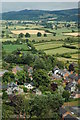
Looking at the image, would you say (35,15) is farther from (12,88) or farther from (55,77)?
(12,88)

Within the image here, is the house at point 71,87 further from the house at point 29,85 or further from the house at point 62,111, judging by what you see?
the house at point 62,111

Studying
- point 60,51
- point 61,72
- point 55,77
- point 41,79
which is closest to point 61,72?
point 61,72

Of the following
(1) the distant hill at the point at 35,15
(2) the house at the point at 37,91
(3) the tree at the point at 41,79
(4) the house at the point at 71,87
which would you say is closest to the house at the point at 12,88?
(2) the house at the point at 37,91

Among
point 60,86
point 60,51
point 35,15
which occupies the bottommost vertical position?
point 60,86

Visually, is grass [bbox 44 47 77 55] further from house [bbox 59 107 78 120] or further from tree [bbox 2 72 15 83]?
house [bbox 59 107 78 120]

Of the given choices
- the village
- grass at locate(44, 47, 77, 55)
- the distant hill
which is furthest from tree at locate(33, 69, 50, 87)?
the distant hill

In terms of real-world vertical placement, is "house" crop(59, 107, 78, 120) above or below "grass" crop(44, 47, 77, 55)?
below

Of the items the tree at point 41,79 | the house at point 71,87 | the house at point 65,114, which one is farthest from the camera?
the tree at point 41,79

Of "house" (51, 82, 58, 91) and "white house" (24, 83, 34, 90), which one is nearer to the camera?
"house" (51, 82, 58, 91)

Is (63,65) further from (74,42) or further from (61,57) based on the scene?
(74,42)

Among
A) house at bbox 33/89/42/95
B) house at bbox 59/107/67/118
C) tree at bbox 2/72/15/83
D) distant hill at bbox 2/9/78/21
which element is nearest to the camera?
house at bbox 59/107/67/118

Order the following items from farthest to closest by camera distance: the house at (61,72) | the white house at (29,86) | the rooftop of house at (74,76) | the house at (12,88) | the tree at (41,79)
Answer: the house at (61,72) < the rooftop of house at (74,76) < the tree at (41,79) < the white house at (29,86) < the house at (12,88)

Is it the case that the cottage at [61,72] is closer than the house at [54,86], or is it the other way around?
the house at [54,86]
